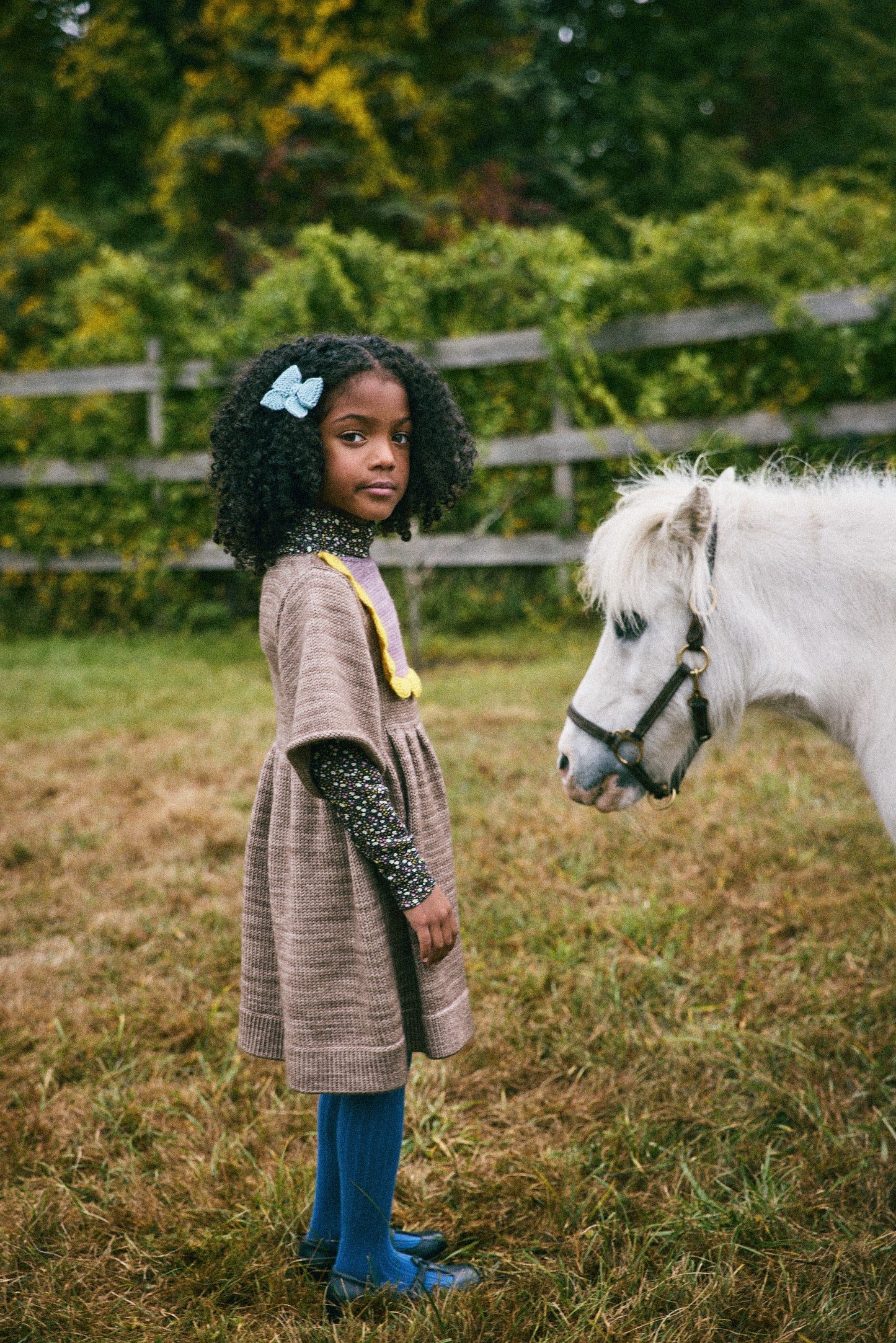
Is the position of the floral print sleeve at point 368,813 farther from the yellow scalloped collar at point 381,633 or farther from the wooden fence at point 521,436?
the wooden fence at point 521,436

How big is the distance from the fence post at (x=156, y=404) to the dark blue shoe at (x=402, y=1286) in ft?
25.6

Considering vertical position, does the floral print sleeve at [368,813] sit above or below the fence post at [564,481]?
below

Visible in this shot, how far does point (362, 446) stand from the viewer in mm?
1771

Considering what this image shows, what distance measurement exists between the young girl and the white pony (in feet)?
1.28

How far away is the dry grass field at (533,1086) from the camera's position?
1829 millimetres

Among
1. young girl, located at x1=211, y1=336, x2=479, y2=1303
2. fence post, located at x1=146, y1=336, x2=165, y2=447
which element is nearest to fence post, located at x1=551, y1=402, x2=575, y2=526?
fence post, located at x1=146, y1=336, x2=165, y2=447

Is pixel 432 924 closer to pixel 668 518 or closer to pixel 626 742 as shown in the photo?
pixel 626 742

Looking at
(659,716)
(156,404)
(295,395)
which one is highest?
(156,404)

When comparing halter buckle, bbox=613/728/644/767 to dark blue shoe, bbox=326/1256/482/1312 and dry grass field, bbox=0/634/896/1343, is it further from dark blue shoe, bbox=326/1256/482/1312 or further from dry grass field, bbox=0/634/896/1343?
dark blue shoe, bbox=326/1256/482/1312

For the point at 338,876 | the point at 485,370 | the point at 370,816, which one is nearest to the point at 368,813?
the point at 370,816

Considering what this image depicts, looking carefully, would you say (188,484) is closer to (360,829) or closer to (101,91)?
(360,829)

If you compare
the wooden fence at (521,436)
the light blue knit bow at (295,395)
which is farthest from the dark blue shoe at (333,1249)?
the wooden fence at (521,436)

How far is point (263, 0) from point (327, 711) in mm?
14653

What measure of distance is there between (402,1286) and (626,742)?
1116 mm
